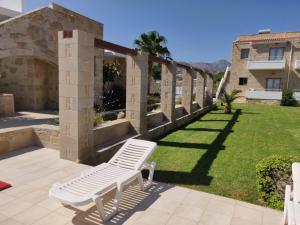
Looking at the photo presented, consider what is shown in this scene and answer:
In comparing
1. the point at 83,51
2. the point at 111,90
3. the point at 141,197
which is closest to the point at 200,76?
the point at 111,90

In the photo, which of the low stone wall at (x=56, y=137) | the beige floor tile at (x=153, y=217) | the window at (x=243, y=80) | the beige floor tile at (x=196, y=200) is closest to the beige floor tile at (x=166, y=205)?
the beige floor tile at (x=153, y=217)

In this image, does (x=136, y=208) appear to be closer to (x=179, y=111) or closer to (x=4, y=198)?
(x=4, y=198)

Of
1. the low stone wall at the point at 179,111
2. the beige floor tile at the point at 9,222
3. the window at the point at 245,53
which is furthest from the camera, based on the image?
the window at the point at 245,53

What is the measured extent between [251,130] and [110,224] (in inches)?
446

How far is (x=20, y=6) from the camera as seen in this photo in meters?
18.6

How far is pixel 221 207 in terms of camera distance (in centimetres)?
476

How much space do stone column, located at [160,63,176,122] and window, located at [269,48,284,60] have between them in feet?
82.3

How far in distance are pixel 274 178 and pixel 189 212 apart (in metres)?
2.27

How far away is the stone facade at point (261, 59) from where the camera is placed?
3123cm

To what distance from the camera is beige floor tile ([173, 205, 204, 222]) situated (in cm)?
438

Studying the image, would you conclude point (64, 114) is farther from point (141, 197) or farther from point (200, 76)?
point (200, 76)

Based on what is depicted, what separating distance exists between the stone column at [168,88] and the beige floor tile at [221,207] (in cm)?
848

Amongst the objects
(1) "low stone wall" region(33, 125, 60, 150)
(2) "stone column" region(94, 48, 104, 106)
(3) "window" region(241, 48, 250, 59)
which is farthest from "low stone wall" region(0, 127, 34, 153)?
(3) "window" region(241, 48, 250, 59)

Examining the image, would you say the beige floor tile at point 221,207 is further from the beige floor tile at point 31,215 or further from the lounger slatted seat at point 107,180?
the beige floor tile at point 31,215
